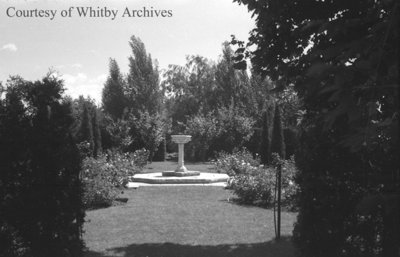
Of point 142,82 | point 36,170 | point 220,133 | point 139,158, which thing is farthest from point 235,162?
point 142,82

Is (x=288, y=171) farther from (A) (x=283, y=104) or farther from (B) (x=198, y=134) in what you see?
(A) (x=283, y=104)

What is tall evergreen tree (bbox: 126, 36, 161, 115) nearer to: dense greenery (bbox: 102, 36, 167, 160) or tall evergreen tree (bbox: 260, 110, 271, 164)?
dense greenery (bbox: 102, 36, 167, 160)

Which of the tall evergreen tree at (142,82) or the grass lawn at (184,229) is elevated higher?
the tall evergreen tree at (142,82)

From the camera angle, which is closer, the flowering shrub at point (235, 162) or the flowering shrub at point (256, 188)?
the flowering shrub at point (256, 188)

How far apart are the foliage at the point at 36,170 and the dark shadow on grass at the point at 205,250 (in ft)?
5.56

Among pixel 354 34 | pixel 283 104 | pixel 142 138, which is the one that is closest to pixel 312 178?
pixel 354 34

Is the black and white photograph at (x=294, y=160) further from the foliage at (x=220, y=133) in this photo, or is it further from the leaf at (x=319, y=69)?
the foliage at (x=220, y=133)

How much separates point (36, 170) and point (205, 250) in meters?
3.28

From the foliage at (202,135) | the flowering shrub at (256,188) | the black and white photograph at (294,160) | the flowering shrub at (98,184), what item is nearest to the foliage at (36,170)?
the black and white photograph at (294,160)

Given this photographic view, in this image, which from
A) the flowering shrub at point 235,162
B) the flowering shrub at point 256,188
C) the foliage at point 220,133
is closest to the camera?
Result: the flowering shrub at point 256,188

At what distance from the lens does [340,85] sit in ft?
6.22

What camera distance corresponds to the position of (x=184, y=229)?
345 inches

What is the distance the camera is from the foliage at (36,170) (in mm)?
5051

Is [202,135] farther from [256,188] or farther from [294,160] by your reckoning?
[294,160]
